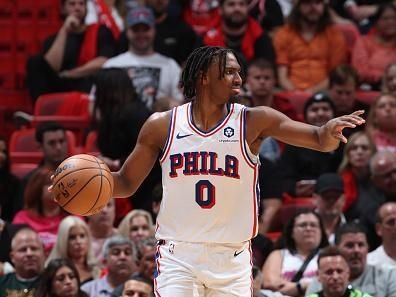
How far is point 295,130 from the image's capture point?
21.9 feet

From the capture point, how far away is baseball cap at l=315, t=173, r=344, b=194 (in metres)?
10.3

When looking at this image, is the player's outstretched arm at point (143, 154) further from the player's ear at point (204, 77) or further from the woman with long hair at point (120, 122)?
the woman with long hair at point (120, 122)

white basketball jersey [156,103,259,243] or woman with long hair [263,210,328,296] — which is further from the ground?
white basketball jersey [156,103,259,243]

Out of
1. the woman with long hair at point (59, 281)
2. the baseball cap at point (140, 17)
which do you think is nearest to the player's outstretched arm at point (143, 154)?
A: the woman with long hair at point (59, 281)

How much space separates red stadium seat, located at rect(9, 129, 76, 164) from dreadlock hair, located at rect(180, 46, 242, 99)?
5031mm

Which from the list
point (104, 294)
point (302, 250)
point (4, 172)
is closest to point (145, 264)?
point (104, 294)

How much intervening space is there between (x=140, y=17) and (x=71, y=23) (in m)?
0.95

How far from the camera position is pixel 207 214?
21.9ft

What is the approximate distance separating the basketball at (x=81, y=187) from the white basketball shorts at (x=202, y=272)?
0.50 meters

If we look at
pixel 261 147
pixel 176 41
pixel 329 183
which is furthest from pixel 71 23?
pixel 329 183

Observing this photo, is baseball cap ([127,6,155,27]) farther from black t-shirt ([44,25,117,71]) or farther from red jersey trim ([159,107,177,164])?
red jersey trim ([159,107,177,164])

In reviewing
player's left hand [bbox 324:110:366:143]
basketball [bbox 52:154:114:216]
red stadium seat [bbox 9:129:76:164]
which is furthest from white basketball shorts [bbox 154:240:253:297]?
red stadium seat [bbox 9:129:76:164]

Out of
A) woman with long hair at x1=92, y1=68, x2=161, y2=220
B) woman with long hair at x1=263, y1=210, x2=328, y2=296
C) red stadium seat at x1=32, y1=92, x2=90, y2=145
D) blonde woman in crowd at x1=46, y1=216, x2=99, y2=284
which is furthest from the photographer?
red stadium seat at x1=32, y1=92, x2=90, y2=145

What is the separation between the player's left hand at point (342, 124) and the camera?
640cm
